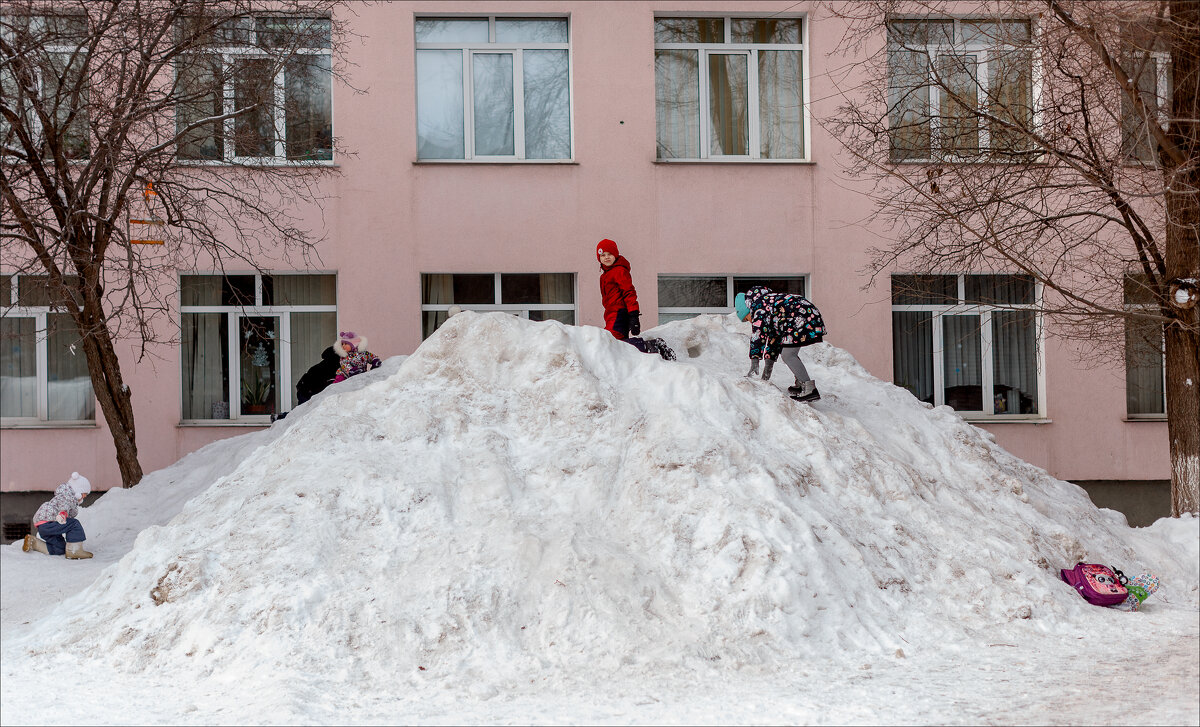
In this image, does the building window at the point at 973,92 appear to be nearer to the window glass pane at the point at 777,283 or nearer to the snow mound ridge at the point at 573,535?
the window glass pane at the point at 777,283

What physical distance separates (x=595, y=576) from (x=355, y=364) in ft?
17.9

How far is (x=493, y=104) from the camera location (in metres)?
12.7

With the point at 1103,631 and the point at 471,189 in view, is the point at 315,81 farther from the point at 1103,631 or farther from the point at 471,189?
the point at 1103,631

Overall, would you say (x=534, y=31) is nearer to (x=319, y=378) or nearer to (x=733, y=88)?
(x=733, y=88)

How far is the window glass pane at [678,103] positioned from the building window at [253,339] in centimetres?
444

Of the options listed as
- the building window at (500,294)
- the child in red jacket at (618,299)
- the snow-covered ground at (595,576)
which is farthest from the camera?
the building window at (500,294)

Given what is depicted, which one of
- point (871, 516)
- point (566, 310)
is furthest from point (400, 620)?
point (566, 310)

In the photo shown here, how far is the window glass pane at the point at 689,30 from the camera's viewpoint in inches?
506

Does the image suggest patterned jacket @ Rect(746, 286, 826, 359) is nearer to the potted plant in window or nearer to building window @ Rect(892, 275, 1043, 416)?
building window @ Rect(892, 275, 1043, 416)

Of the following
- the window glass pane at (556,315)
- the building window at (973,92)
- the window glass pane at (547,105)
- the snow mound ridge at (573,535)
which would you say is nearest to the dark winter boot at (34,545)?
the snow mound ridge at (573,535)

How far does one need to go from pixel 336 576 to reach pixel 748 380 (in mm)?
3398

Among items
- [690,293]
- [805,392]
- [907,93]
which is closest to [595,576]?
[805,392]

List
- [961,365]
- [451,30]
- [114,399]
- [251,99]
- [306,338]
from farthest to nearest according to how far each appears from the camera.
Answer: [961,365] → [451,30] → [306,338] → [251,99] → [114,399]

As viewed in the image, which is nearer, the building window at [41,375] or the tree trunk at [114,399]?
the tree trunk at [114,399]
